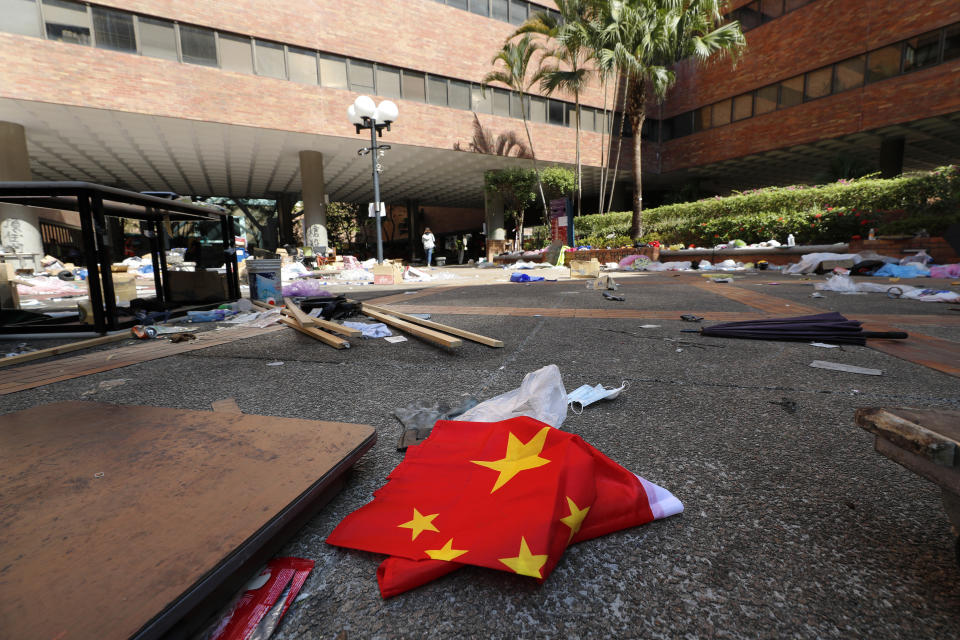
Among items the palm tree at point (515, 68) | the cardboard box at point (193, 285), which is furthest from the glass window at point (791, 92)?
the cardboard box at point (193, 285)

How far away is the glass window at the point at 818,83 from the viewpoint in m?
16.1

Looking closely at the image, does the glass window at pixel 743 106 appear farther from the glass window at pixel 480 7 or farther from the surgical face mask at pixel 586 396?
the surgical face mask at pixel 586 396

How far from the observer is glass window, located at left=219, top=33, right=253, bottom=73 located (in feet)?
43.5

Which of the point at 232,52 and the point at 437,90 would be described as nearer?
the point at 232,52

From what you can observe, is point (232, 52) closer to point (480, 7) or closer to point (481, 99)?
point (481, 99)

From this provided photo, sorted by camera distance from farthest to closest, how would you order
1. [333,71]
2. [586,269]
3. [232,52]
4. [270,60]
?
[333,71]
[270,60]
[232,52]
[586,269]

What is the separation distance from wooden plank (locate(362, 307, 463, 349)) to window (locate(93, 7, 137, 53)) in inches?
547

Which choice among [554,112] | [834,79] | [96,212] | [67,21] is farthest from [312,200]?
[834,79]

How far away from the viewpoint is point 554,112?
787 inches

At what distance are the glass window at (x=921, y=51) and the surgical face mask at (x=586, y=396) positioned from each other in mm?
19944

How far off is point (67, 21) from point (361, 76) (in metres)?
7.91

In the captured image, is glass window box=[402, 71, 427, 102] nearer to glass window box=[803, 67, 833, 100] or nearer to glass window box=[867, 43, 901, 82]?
glass window box=[803, 67, 833, 100]

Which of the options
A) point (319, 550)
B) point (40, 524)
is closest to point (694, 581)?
point (319, 550)

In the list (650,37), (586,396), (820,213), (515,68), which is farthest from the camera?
(515,68)
